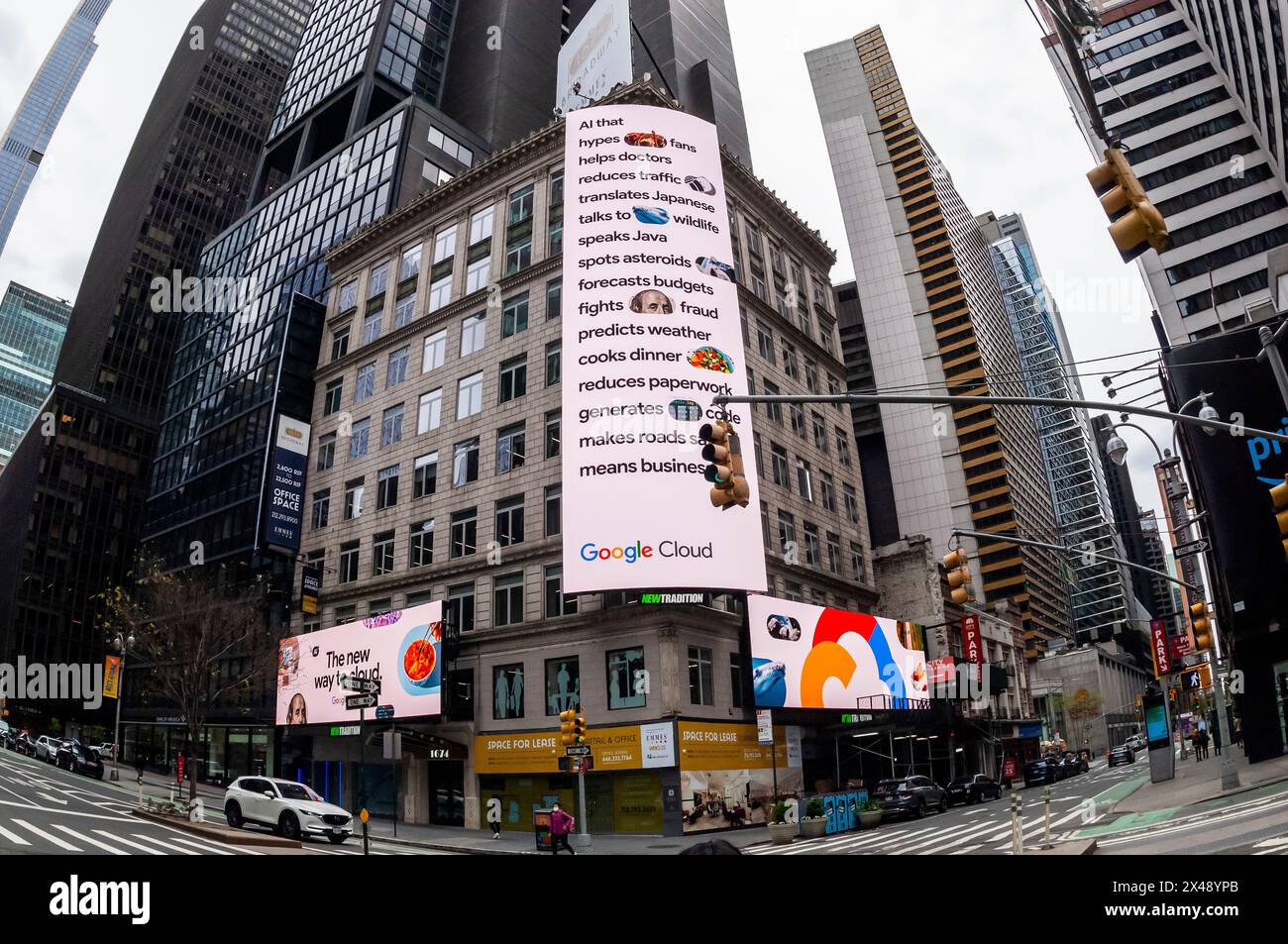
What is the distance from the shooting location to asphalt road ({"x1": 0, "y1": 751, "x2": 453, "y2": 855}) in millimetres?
14693

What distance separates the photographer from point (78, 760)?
4309 cm

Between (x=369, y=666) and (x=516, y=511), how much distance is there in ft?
35.7

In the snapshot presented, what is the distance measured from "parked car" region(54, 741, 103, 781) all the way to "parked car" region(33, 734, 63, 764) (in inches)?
43.6

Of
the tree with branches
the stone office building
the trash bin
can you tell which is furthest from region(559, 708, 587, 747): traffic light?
the tree with branches

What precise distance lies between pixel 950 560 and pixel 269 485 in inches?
1757

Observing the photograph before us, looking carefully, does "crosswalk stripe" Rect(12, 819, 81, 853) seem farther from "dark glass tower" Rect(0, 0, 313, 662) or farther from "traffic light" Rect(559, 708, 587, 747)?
"dark glass tower" Rect(0, 0, 313, 662)

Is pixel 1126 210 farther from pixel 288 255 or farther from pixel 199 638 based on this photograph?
pixel 288 255

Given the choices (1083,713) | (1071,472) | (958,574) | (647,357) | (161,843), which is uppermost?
(1071,472)

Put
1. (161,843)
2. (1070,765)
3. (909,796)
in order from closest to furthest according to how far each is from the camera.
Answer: (161,843), (909,796), (1070,765)

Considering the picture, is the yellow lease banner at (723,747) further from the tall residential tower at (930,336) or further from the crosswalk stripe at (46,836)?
the tall residential tower at (930,336)

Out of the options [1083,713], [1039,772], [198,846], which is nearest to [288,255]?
[198,846]

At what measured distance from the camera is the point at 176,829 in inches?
890
